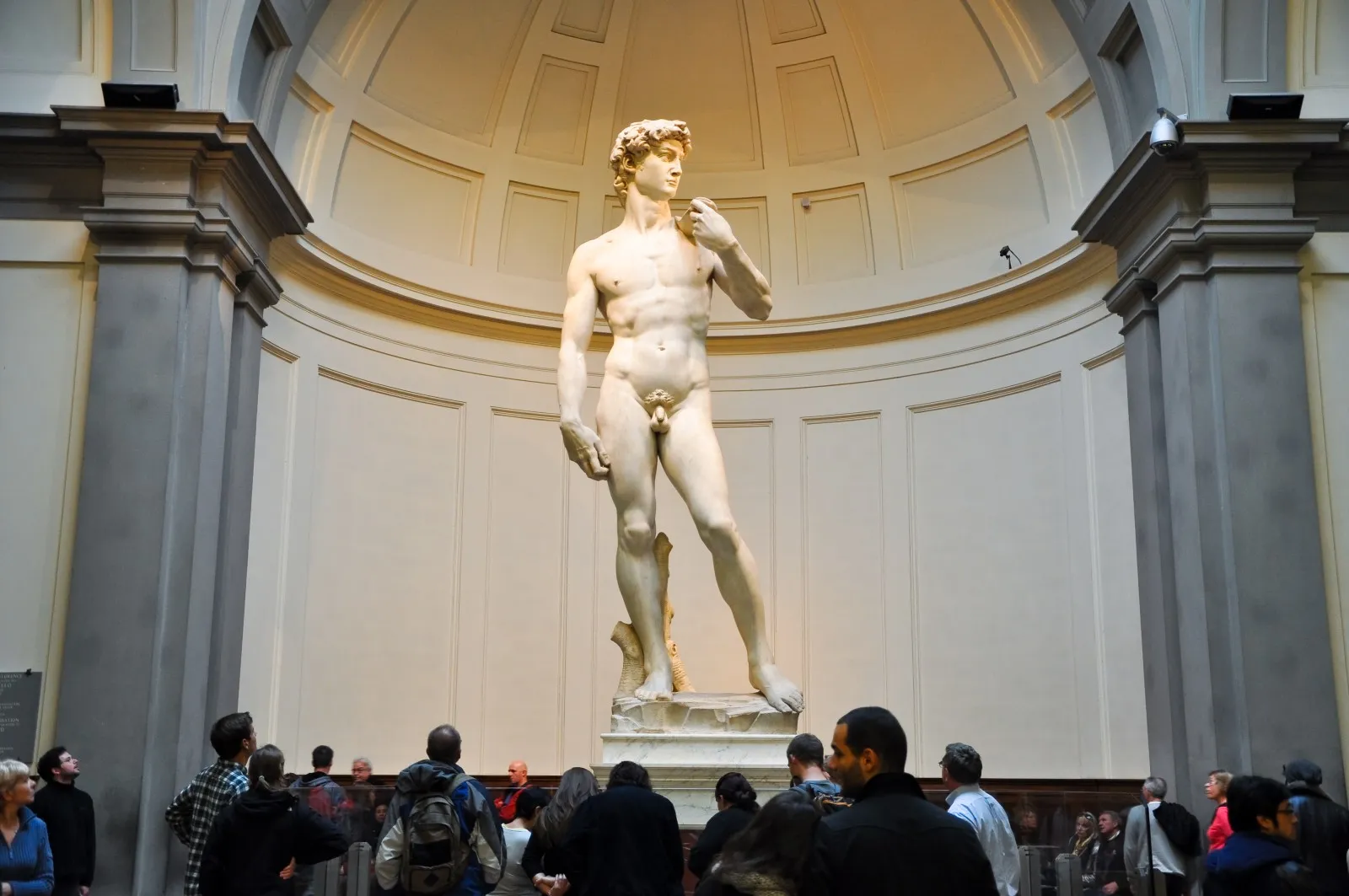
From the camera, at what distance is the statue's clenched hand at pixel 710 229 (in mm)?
6680

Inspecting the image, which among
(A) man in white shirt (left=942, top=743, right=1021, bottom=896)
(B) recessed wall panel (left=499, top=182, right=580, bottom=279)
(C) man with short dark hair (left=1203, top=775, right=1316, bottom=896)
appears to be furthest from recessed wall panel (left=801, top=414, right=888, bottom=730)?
(C) man with short dark hair (left=1203, top=775, right=1316, bottom=896)

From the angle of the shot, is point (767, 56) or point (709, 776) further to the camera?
point (767, 56)

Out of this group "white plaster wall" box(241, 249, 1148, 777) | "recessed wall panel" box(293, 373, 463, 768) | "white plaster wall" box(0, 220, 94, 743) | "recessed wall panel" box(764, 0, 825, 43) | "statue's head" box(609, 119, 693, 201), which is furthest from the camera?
"recessed wall panel" box(764, 0, 825, 43)

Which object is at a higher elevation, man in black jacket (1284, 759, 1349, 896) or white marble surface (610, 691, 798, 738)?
white marble surface (610, 691, 798, 738)

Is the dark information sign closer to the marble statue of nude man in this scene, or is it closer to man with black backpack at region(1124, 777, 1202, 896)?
the marble statue of nude man

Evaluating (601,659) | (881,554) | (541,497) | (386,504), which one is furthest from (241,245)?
(881,554)

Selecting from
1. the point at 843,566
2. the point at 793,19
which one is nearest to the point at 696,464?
the point at 843,566

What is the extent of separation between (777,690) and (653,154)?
9.38 ft

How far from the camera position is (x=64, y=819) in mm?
5621

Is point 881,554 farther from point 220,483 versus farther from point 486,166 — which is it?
point 220,483

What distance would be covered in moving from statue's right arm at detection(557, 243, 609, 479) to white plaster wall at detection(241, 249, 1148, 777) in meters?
3.28

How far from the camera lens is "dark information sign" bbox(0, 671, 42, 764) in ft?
22.9

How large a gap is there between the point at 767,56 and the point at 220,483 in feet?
19.4

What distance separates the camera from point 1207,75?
7.83 m
